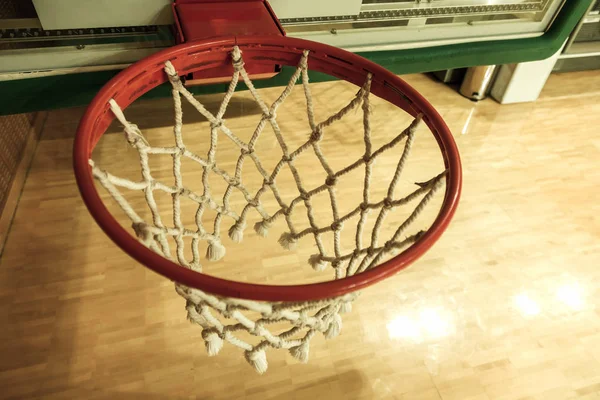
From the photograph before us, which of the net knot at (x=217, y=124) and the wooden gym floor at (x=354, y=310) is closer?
the net knot at (x=217, y=124)

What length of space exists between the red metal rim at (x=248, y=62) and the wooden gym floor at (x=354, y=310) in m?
0.70

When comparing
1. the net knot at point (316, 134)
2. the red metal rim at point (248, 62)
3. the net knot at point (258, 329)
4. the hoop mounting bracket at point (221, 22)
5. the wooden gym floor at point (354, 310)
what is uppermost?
the hoop mounting bracket at point (221, 22)

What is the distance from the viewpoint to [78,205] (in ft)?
4.91

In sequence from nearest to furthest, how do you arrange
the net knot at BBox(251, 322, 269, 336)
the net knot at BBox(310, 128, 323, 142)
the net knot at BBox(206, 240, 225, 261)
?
the net knot at BBox(251, 322, 269, 336), the net knot at BBox(310, 128, 323, 142), the net knot at BBox(206, 240, 225, 261)

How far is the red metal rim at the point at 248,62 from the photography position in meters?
0.58

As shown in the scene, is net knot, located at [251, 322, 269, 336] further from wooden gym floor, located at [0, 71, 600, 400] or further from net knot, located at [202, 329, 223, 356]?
wooden gym floor, located at [0, 71, 600, 400]

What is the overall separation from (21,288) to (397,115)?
1706 millimetres

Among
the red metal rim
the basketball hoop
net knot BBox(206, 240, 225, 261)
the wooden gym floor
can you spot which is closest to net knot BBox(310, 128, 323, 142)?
the basketball hoop

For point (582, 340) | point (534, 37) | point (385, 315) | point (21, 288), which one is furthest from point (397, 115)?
point (21, 288)

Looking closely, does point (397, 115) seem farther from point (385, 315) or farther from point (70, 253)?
point (70, 253)

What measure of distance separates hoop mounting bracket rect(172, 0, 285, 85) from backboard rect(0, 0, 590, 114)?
73 millimetres

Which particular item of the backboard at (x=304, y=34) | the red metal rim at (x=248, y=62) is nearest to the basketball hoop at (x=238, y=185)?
the red metal rim at (x=248, y=62)

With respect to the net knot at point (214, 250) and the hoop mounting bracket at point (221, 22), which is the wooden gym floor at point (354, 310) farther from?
the hoop mounting bracket at point (221, 22)

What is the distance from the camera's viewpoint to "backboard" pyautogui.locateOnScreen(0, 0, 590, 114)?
3.18 feet
